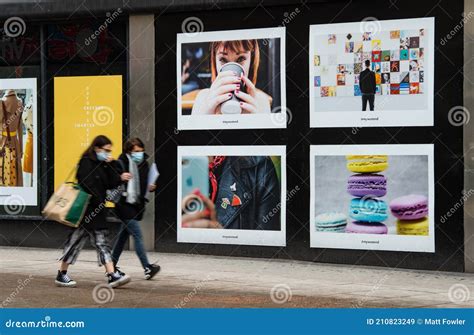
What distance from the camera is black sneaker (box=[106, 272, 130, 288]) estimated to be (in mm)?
10891

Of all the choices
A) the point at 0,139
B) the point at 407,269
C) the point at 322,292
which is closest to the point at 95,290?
the point at 322,292

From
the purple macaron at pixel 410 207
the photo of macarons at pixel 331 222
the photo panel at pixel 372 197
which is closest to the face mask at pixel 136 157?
the photo panel at pixel 372 197

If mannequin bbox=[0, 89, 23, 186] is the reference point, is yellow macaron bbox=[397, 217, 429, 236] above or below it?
below

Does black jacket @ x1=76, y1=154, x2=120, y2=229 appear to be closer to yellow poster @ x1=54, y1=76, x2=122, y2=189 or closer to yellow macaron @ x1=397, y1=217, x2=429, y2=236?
yellow poster @ x1=54, y1=76, x2=122, y2=189

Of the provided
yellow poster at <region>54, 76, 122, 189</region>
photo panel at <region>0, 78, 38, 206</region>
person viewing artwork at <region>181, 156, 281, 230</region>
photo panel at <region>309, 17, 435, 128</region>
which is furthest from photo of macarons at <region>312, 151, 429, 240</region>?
photo panel at <region>0, 78, 38, 206</region>

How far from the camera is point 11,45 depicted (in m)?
15.8

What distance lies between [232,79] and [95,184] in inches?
154

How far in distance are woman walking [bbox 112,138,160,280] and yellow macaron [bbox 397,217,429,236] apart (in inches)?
144

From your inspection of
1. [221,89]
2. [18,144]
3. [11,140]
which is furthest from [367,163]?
[11,140]

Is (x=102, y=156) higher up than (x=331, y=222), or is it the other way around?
(x=102, y=156)

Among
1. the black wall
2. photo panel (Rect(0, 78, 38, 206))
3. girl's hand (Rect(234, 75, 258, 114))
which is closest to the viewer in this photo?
the black wall

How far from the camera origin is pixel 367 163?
1319cm

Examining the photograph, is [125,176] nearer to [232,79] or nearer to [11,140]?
[232,79]

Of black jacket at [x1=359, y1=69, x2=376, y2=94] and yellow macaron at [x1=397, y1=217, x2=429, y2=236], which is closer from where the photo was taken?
yellow macaron at [x1=397, y1=217, x2=429, y2=236]
